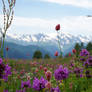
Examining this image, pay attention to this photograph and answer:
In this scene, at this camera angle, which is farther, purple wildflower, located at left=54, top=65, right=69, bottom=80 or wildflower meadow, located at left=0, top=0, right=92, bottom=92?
purple wildflower, located at left=54, top=65, right=69, bottom=80

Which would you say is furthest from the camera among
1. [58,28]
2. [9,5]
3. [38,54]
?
[38,54]

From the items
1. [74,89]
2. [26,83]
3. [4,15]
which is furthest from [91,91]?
[4,15]

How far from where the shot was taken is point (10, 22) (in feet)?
10.5

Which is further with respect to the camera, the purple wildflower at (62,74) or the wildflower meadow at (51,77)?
the purple wildflower at (62,74)

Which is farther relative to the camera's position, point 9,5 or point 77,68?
point 77,68

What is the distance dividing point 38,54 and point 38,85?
89.8 metres

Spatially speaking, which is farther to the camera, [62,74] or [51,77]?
[62,74]

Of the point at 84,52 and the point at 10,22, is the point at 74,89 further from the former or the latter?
the point at 10,22

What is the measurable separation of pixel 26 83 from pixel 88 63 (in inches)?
108

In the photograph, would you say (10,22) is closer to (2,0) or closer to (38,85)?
(2,0)

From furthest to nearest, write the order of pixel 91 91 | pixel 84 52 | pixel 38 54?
pixel 38 54
pixel 84 52
pixel 91 91

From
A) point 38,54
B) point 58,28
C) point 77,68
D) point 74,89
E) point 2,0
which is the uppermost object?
point 2,0

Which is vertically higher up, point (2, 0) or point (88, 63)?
point (2, 0)

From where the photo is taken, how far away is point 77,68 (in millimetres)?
6539
